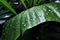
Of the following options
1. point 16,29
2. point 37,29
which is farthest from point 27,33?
point 16,29

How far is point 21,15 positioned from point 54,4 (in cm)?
15

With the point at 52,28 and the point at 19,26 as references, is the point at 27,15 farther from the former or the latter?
the point at 52,28

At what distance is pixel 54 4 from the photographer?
0.73 metres

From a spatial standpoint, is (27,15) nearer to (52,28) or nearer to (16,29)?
(16,29)

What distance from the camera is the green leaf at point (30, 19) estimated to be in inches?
25.4

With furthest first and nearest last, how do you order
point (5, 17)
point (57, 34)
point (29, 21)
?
point (5, 17) < point (57, 34) < point (29, 21)

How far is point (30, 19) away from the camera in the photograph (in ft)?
2.19

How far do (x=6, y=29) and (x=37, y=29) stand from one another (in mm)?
169

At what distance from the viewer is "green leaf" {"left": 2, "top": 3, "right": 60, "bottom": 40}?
65 cm

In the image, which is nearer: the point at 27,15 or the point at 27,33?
the point at 27,15

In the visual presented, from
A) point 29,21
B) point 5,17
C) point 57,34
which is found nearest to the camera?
point 29,21

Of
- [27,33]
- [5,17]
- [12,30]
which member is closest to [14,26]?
[12,30]

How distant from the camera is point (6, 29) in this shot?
0.72 m

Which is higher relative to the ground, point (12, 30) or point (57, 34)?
point (12, 30)
